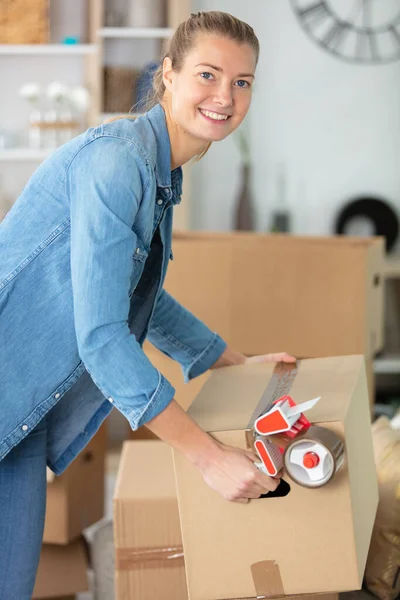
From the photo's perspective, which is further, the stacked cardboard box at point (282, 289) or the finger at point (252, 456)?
the stacked cardboard box at point (282, 289)

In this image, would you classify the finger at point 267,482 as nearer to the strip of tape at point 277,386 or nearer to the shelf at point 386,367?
the strip of tape at point 277,386

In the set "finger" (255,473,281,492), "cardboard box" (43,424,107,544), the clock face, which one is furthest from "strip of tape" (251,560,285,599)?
the clock face

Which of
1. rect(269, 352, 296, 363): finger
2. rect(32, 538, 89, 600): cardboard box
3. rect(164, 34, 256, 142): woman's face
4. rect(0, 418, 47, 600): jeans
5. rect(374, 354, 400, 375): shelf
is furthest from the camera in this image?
rect(374, 354, 400, 375): shelf

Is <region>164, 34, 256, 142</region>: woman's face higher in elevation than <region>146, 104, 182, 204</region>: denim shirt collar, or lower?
higher

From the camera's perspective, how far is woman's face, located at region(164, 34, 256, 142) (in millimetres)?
1079

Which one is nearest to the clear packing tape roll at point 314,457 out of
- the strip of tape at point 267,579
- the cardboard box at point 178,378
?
the strip of tape at point 267,579

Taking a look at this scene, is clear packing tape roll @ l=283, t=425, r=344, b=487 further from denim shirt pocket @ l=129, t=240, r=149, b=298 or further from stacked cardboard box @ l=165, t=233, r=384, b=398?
stacked cardboard box @ l=165, t=233, r=384, b=398

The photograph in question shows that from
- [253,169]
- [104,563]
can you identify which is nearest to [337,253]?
[104,563]

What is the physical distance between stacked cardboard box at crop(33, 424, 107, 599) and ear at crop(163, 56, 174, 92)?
3.75ft

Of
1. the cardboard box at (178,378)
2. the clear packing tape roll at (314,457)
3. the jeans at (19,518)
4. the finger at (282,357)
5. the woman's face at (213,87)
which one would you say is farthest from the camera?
the cardboard box at (178,378)

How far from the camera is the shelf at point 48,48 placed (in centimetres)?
349

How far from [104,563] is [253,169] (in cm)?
229

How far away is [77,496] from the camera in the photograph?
6.93 feet

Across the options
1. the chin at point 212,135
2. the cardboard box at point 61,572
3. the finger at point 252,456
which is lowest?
the cardboard box at point 61,572
